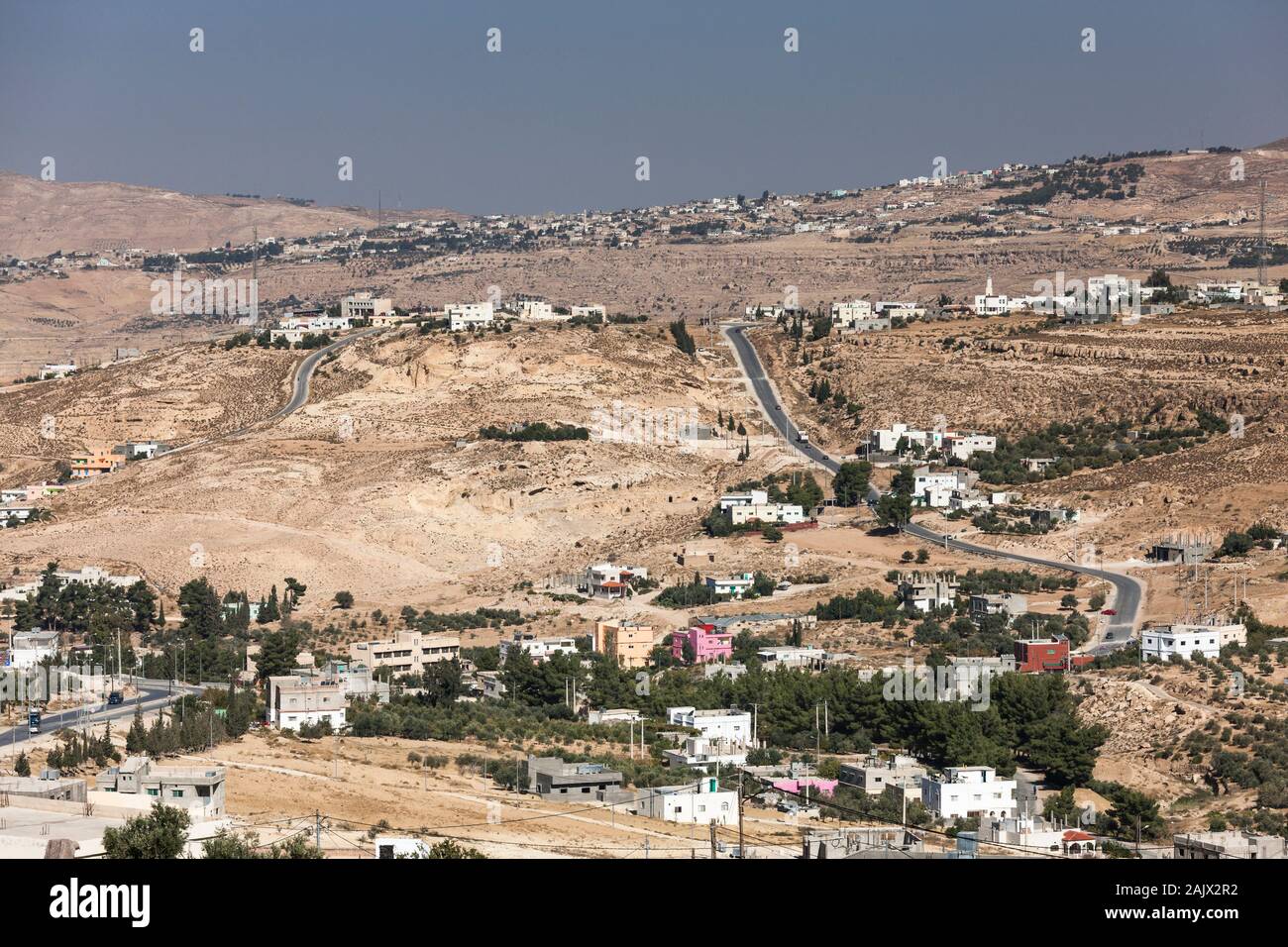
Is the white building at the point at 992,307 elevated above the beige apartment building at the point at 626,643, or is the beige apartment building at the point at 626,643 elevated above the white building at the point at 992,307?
the white building at the point at 992,307

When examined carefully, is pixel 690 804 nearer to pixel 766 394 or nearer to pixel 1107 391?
pixel 1107 391

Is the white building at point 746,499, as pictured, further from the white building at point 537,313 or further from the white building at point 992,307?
the white building at point 992,307

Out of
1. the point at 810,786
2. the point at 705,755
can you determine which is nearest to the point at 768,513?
the point at 705,755

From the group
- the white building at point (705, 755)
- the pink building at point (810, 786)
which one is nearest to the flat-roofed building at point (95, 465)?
the white building at point (705, 755)

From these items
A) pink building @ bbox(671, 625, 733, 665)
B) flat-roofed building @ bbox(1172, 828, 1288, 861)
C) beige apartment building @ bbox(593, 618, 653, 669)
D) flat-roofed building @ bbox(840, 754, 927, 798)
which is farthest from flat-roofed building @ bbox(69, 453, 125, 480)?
flat-roofed building @ bbox(1172, 828, 1288, 861)

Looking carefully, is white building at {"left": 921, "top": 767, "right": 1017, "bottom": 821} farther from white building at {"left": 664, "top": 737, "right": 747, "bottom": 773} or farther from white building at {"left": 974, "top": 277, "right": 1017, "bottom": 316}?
white building at {"left": 974, "top": 277, "right": 1017, "bottom": 316}

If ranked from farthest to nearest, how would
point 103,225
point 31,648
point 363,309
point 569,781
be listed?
point 103,225 < point 363,309 < point 31,648 < point 569,781
